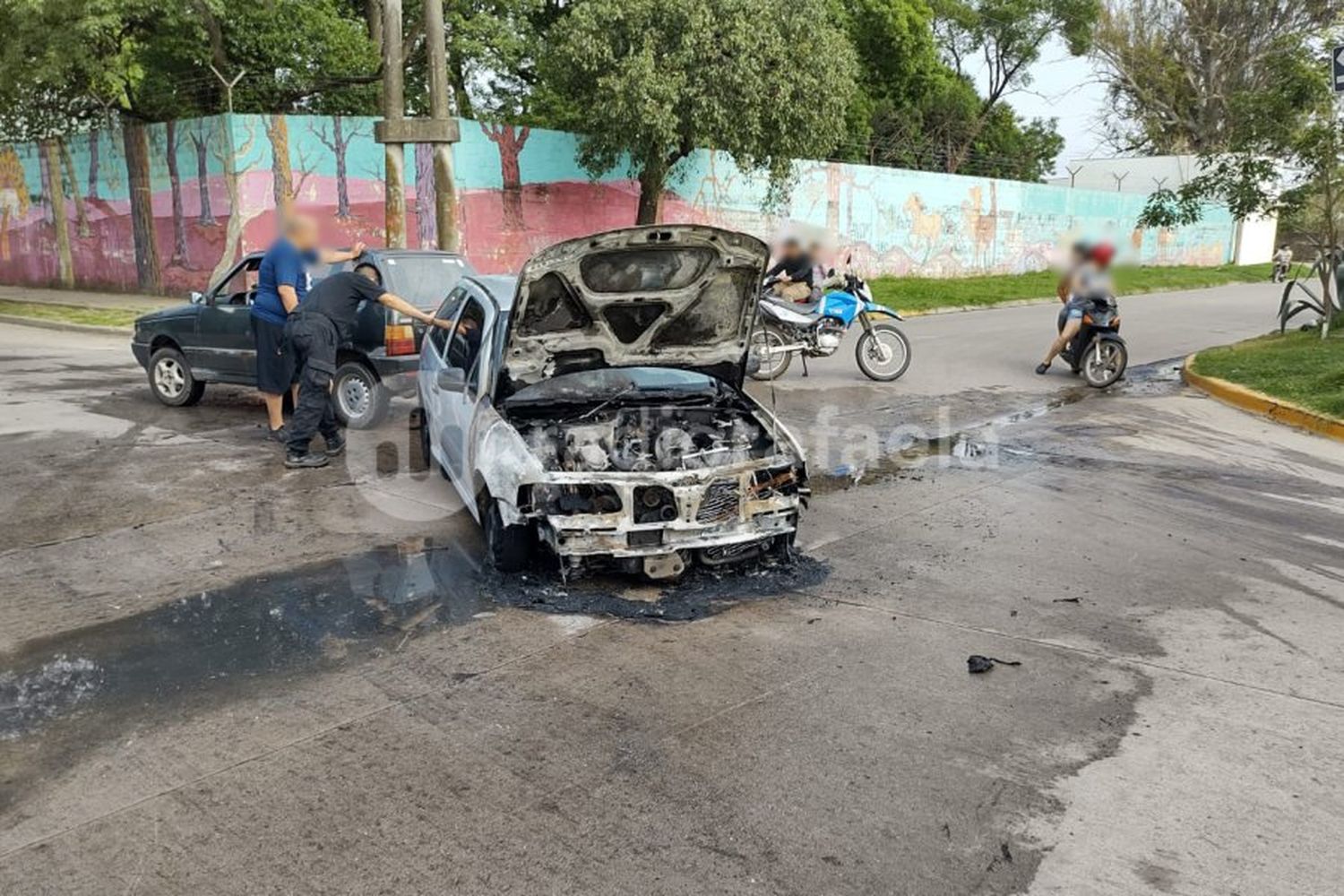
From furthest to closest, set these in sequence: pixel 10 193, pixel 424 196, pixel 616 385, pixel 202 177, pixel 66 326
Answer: pixel 10 193 < pixel 424 196 < pixel 202 177 < pixel 66 326 < pixel 616 385

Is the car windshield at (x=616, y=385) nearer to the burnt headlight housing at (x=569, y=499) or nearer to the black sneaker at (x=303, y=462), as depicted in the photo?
the burnt headlight housing at (x=569, y=499)

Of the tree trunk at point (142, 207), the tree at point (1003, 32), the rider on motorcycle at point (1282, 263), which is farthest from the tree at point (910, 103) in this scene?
the tree trunk at point (142, 207)

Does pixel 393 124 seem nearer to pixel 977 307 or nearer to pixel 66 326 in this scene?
pixel 66 326

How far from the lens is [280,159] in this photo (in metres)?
19.0

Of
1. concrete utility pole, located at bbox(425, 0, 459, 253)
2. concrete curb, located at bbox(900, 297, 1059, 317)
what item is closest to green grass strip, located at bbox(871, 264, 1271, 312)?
concrete curb, located at bbox(900, 297, 1059, 317)

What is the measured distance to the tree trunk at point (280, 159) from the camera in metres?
18.9

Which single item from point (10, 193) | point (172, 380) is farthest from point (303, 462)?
point (10, 193)

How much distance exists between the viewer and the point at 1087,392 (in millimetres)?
12047

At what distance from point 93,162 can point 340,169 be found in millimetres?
6679

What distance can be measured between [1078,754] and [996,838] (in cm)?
71

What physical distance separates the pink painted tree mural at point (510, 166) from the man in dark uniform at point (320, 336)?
1353cm

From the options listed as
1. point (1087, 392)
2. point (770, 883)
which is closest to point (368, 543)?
point (770, 883)

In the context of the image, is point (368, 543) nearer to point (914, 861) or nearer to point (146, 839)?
point (146, 839)

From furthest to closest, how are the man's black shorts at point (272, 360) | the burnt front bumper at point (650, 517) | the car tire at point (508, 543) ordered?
the man's black shorts at point (272, 360) < the car tire at point (508, 543) < the burnt front bumper at point (650, 517)
